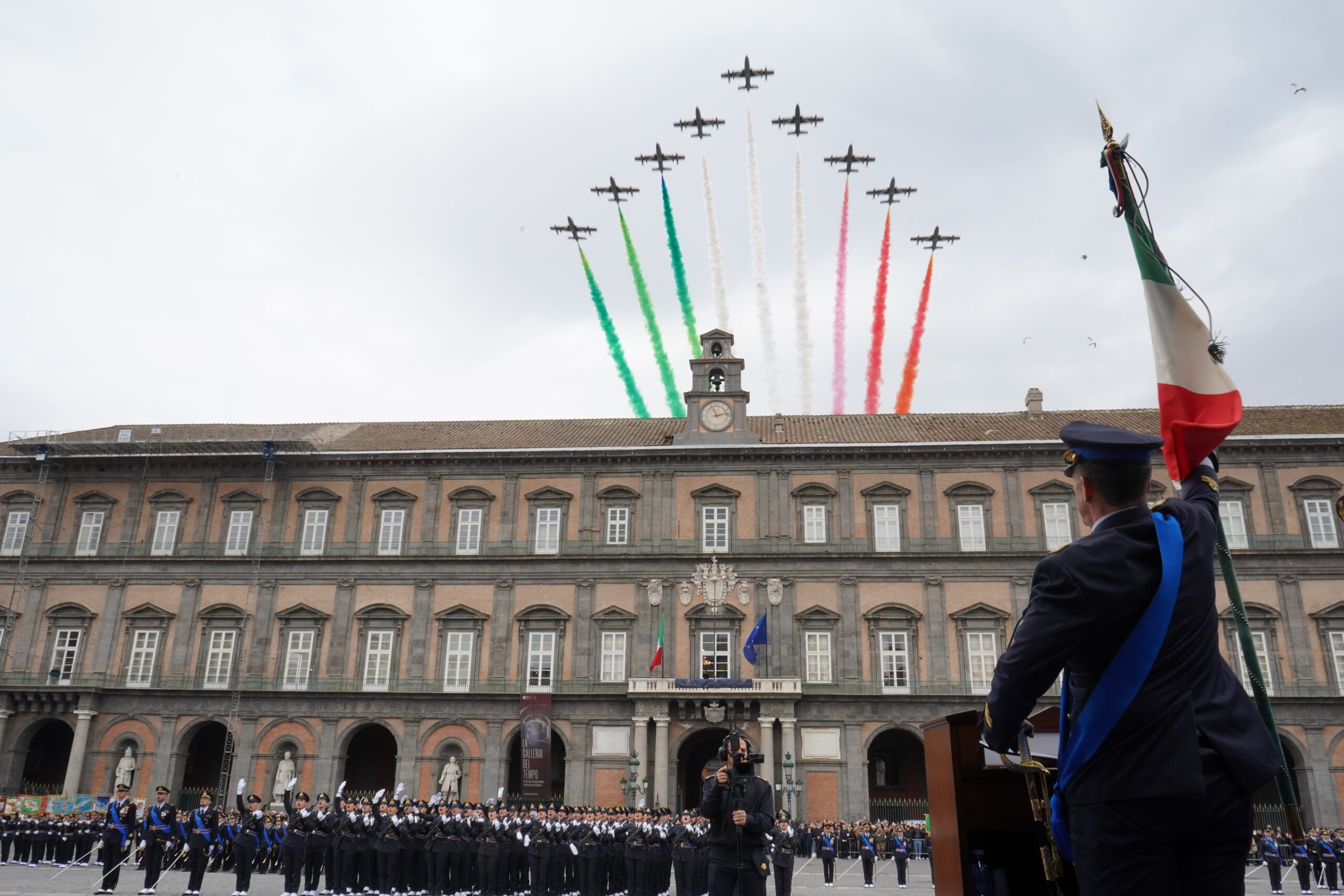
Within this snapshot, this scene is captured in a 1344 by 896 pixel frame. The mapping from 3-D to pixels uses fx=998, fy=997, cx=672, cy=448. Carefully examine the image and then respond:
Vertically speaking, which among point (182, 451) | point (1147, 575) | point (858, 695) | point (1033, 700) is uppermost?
point (182, 451)

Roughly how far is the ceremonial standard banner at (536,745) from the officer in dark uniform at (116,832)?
650 inches

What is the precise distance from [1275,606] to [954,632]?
11139mm

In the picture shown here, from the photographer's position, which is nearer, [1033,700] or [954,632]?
[1033,700]

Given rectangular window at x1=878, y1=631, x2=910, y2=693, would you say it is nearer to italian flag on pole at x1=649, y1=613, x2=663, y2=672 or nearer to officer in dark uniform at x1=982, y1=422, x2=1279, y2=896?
italian flag on pole at x1=649, y1=613, x2=663, y2=672

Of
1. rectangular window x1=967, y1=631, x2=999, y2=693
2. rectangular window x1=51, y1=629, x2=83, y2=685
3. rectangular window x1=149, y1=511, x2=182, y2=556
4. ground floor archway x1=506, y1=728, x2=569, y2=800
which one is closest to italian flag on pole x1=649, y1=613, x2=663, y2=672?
ground floor archway x1=506, y1=728, x2=569, y2=800

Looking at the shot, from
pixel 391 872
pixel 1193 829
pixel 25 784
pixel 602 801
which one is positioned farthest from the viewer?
pixel 25 784

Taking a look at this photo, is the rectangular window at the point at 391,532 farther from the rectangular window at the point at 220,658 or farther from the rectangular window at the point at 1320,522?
the rectangular window at the point at 1320,522

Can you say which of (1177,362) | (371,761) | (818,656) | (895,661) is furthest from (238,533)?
(1177,362)

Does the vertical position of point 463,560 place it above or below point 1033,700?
above

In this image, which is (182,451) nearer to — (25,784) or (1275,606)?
(25,784)

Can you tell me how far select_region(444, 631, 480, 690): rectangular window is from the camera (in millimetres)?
36688

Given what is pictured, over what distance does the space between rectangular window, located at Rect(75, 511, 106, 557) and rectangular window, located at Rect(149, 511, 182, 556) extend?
2.32m

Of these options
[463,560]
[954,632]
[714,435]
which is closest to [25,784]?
[463,560]

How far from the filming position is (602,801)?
113ft
